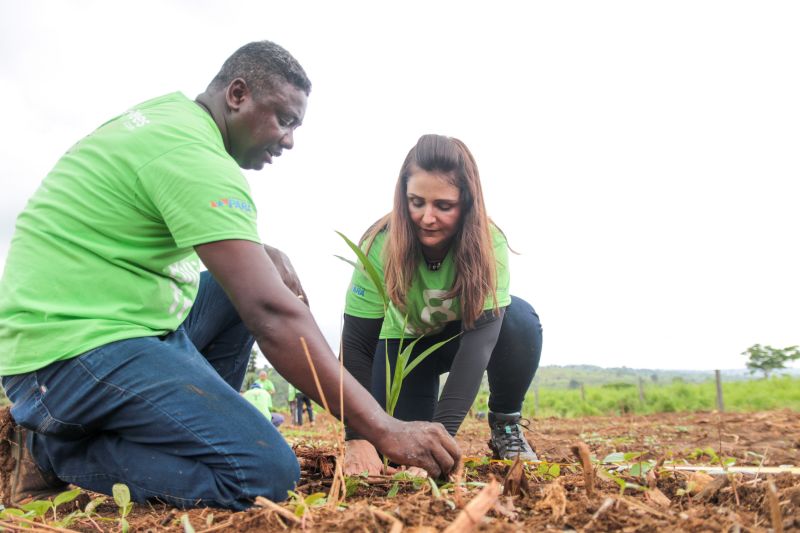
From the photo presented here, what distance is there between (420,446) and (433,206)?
3.97 feet

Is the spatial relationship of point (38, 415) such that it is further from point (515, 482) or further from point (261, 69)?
point (515, 482)

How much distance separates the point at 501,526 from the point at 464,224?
5.55 feet

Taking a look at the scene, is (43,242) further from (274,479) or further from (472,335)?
(472,335)

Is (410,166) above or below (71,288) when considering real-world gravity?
above

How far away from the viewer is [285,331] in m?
1.48

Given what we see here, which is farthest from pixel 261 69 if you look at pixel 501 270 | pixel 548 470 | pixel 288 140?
pixel 548 470

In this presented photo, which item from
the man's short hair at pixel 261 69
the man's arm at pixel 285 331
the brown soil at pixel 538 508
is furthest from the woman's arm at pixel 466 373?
the man's short hair at pixel 261 69

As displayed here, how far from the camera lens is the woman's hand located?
1.94 m

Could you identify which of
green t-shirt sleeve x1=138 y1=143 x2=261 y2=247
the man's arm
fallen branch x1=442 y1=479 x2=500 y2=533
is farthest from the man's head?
fallen branch x1=442 y1=479 x2=500 y2=533

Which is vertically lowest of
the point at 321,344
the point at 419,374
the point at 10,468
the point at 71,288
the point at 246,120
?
the point at 10,468

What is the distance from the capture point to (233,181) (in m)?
1.56

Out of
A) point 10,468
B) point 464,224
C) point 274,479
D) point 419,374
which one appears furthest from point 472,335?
point 10,468

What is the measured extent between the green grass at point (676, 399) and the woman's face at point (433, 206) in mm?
10936

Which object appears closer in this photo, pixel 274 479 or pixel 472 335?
pixel 274 479
